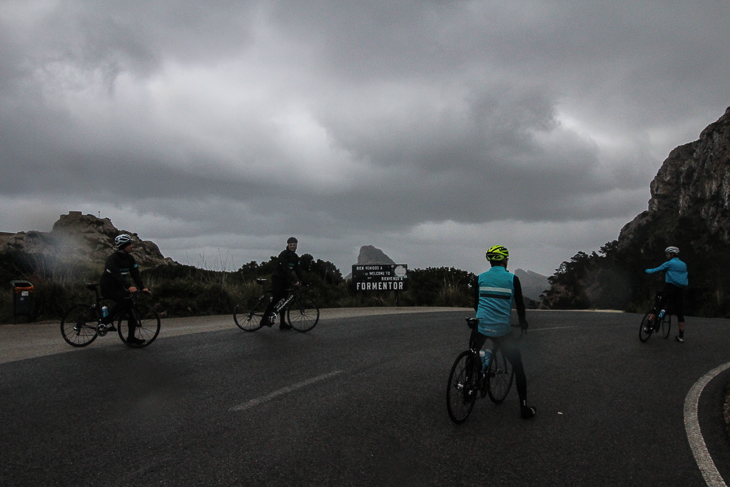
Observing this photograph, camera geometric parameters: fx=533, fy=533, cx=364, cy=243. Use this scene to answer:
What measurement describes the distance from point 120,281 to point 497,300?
6.89 metres

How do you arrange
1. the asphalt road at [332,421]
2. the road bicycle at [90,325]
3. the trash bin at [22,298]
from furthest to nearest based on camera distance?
the trash bin at [22,298]
the road bicycle at [90,325]
the asphalt road at [332,421]

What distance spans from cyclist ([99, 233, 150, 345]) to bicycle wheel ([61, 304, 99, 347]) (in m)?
0.32

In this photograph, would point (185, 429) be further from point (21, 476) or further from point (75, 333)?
point (75, 333)

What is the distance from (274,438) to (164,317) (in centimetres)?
1207

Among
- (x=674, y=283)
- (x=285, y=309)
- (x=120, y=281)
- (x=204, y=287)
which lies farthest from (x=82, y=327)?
(x=674, y=283)

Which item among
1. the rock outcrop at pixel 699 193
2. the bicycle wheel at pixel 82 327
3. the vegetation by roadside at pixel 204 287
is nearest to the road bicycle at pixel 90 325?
the bicycle wheel at pixel 82 327

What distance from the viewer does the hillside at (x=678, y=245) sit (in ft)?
110

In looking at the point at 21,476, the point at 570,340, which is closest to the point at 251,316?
the point at 570,340

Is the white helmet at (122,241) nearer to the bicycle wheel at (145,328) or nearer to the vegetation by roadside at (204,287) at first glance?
the bicycle wheel at (145,328)

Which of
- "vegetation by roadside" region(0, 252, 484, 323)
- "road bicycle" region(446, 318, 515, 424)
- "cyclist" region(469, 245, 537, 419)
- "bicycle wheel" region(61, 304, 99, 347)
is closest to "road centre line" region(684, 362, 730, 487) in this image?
"cyclist" region(469, 245, 537, 419)

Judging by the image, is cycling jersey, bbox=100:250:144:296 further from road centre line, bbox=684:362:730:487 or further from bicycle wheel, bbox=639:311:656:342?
bicycle wheel, bbox=639:311:656:342

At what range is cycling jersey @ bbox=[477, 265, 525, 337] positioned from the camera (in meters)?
5.64

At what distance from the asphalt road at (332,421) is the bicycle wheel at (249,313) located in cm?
228

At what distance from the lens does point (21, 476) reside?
4012mm
